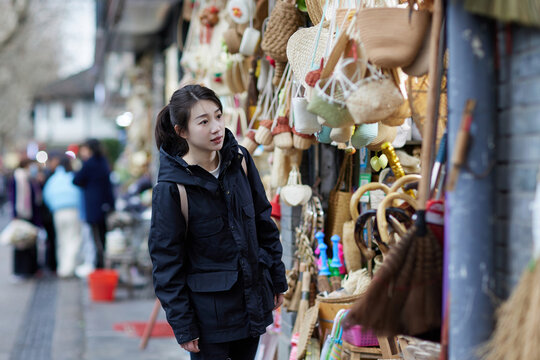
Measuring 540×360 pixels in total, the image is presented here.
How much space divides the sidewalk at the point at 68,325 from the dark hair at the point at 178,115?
3119 millimetres

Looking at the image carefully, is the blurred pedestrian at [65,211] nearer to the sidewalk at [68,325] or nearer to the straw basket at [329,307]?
the sidewalk at [68,325]

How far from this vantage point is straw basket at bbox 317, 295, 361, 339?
350 centimetres

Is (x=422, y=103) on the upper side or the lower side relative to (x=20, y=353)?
upper

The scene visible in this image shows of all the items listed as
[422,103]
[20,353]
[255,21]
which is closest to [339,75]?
[422,103]

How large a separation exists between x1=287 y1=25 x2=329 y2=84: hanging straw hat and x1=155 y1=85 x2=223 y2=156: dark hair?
17.7 inches

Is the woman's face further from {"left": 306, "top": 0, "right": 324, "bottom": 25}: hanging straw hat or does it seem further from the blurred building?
the blurred building

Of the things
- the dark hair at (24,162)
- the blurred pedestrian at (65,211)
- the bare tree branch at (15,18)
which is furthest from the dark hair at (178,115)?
the bare tree branch at (15,18)

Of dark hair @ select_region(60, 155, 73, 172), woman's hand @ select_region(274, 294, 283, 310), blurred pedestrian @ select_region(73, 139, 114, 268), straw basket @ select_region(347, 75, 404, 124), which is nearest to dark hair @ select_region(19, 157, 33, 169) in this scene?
dark hair @ select_region(60, 155, 73, 172)

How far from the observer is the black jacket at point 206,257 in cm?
297

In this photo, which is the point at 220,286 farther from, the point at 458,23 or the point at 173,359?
the point at 173,359

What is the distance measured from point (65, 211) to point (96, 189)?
0.78 metres

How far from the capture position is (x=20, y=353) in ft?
20.6

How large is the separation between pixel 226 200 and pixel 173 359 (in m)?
3.16

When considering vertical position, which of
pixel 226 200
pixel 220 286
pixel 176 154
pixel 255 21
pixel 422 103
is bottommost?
pixel 220 286
